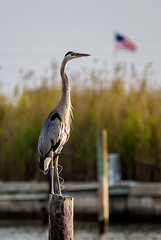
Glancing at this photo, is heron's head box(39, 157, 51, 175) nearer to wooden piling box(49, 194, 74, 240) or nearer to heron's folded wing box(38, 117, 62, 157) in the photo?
heron's folded wing box(38, 117, 62, 157)

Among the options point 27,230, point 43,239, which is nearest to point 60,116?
point 43,239

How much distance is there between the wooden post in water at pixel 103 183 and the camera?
1134 cm

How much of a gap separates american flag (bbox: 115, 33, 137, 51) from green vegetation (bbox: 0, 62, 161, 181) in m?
5.48

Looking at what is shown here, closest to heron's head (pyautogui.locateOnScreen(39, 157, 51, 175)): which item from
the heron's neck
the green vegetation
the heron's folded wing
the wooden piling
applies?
the heron's folded wing

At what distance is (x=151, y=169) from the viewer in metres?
13.1

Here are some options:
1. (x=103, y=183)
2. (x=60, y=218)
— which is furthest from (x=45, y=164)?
(x=103, y=183)

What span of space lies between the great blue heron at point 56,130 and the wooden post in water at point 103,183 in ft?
17.8

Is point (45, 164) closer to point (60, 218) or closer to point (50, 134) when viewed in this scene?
point (50, 134)

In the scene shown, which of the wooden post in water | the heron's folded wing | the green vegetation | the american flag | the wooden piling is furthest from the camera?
the american flag

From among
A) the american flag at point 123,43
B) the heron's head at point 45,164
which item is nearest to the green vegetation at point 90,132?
the american flag at point 123,43

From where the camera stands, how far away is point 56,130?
5.80 metres

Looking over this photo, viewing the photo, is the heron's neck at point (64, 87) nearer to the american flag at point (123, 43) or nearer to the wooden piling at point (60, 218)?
the wooden piling at point (60, 218)

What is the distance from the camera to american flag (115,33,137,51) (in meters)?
20.4

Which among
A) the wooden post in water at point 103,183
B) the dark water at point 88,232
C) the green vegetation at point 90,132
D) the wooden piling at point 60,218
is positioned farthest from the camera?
the green vegetation at point 90,132
